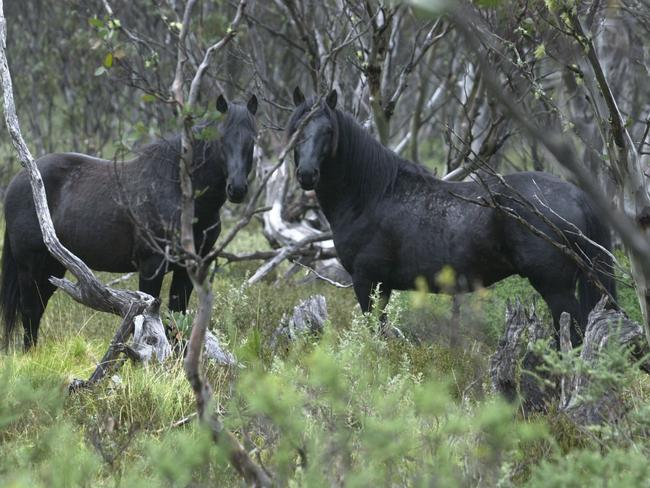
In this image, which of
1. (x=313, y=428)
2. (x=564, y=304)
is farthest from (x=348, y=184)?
(x=313, y=428)

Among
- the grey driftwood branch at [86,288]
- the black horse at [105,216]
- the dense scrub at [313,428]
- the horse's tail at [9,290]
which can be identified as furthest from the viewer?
the horse's tail at [9,290]

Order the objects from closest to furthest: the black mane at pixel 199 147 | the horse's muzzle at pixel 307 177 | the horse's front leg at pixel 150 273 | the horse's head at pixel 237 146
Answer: the horse's head at pixel 237 146 → the black mane at pixel 199 147 → the horse's muzzle at pixel 307 177 → the horse's front leg at pixel 150 273

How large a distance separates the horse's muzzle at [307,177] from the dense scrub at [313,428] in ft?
3.51

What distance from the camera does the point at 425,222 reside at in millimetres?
6438

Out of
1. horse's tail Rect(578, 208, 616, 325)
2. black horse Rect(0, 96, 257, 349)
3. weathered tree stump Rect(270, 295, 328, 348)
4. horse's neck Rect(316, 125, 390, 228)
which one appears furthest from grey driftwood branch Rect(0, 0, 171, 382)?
horse's tail Rect(578, 208, 616, 325)

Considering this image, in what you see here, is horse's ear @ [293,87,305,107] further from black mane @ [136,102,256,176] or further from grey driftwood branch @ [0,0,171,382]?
grey driftwood branch @ [0,0,171,382]

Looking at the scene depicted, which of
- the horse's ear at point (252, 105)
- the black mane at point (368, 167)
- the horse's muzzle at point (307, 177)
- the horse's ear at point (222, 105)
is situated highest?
the horse's ear at point (252, 105)

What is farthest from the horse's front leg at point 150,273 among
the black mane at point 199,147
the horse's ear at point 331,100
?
the horse's ear at point 331,100

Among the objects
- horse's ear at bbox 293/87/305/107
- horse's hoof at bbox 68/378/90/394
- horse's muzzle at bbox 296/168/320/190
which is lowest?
horse's hoof at bbox 68/378/90/394

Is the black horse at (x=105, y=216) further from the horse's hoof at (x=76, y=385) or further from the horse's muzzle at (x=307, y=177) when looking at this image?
the horse's hoof at (x=76, y=385)

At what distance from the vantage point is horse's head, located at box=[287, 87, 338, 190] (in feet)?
20.5

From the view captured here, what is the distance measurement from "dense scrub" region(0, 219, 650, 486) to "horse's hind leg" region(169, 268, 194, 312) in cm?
92

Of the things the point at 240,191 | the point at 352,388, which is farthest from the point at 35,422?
the point at 240,191

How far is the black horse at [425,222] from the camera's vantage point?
5902 millimetres
